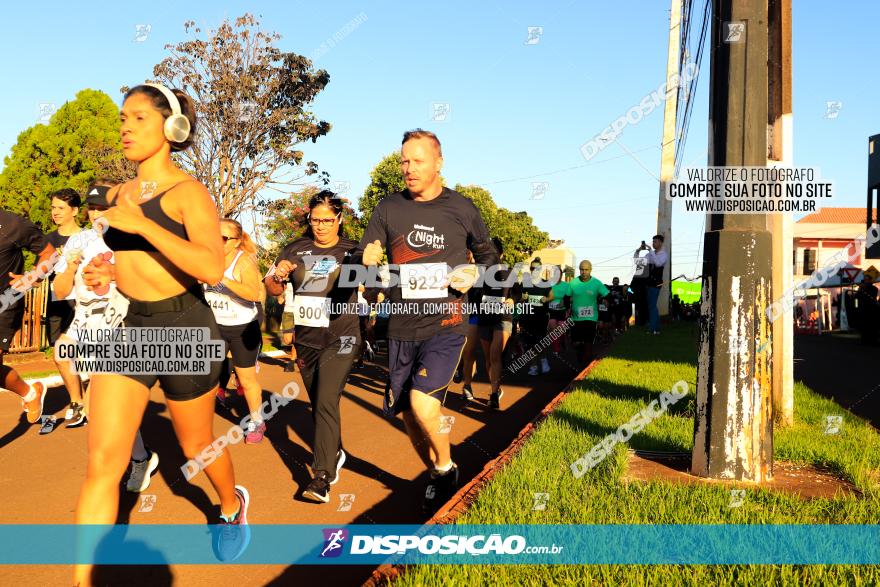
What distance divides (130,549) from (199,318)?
5.24 ft

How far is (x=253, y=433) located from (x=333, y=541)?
3169mm

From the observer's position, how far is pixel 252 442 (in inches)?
288

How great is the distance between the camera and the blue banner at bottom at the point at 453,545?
3.35 metres

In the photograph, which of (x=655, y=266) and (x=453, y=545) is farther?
(x=655, y=266)

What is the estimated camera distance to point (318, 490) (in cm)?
528

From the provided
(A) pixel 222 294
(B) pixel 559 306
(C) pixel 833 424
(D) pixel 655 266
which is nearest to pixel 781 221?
(C) pixel 833 424

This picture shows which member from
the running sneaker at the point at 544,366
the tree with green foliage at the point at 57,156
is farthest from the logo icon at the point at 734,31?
the tree with green foliage at the point at 57,156

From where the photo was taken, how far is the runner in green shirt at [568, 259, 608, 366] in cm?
1361

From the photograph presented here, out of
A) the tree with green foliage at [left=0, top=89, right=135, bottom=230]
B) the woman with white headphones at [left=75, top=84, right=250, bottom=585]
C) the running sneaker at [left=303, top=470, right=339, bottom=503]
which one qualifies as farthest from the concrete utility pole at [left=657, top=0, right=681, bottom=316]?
the woman with white headphones at [left=75, top=84, right=250, bottom=585]

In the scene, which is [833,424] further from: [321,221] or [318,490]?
[321,221]

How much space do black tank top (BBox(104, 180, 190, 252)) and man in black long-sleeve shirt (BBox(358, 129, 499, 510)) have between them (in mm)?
1635

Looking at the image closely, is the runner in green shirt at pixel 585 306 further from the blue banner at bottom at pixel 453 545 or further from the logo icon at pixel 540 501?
the logo icon at pixel 540 501

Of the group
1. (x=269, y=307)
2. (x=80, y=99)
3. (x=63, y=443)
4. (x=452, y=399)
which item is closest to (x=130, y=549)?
(x=63, y=443)

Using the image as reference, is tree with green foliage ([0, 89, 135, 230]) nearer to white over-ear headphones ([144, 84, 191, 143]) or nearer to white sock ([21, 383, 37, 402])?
white sock ([21, 383, 37, 402])
